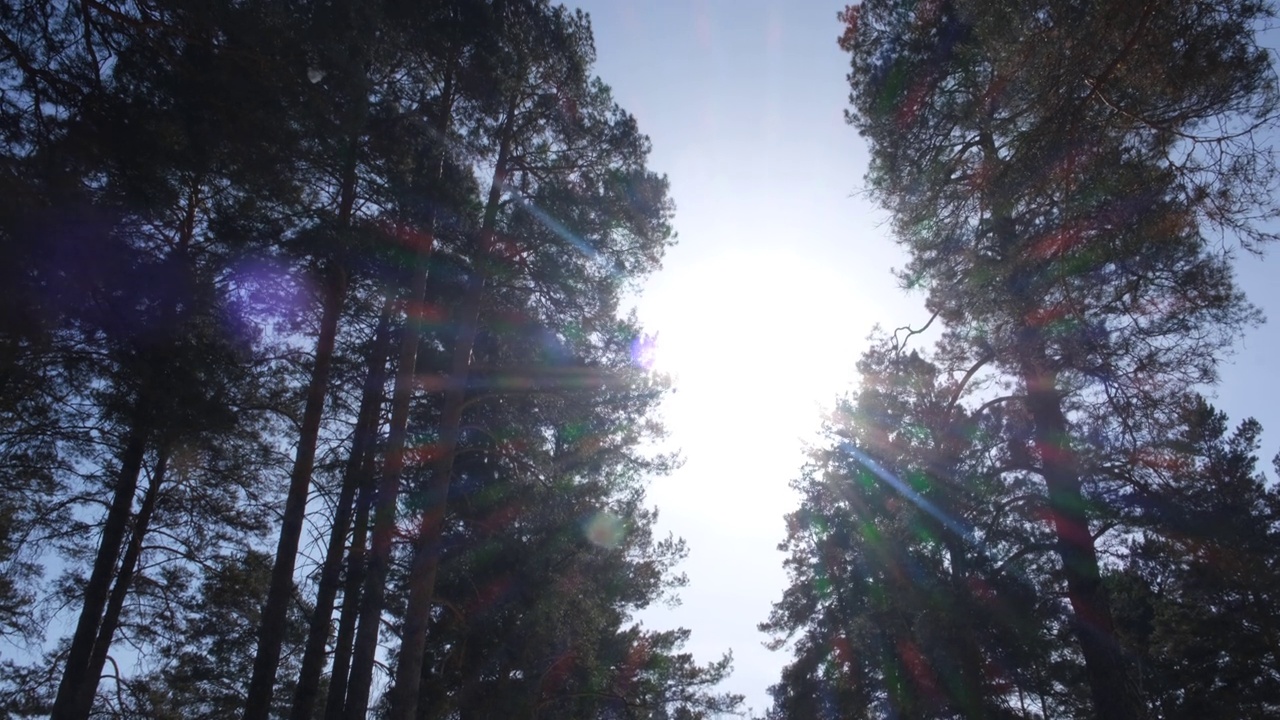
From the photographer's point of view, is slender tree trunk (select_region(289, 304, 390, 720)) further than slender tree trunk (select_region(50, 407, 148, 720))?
No

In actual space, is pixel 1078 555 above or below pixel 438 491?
below

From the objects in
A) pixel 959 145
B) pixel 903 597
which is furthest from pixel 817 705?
pixel 959 145

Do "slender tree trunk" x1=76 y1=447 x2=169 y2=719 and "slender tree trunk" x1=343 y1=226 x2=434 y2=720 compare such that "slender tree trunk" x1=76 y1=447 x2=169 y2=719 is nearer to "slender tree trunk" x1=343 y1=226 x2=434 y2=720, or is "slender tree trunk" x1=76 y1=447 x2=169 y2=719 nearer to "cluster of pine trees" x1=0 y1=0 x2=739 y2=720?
"cluster of pine trees" x1=0 y1=0 x2=739 y2=720

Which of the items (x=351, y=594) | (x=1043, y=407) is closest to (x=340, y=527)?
(x=351, y=594)

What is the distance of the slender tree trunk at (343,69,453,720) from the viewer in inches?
389

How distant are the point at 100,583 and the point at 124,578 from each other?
6.09 feet

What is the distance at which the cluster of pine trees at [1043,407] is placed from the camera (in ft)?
17.8

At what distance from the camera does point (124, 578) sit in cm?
1255

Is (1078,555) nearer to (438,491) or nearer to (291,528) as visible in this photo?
(438,491)

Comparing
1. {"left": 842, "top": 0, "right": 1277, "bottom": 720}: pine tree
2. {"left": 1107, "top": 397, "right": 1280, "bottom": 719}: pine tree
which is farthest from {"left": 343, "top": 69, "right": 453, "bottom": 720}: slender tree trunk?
{"left": 1107, "top": 397, "right": 1280, "bottom": 719}: pine tree

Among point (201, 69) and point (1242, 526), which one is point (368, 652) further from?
point (1242, 526)

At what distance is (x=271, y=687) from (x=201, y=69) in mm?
7343

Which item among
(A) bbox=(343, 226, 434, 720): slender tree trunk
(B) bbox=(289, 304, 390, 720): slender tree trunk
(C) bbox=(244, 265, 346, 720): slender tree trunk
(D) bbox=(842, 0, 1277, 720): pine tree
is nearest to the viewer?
(D) bbox=(842, 0, 1277, 720): pine tree

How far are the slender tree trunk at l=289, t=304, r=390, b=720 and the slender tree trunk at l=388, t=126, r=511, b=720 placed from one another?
3.67 feet
